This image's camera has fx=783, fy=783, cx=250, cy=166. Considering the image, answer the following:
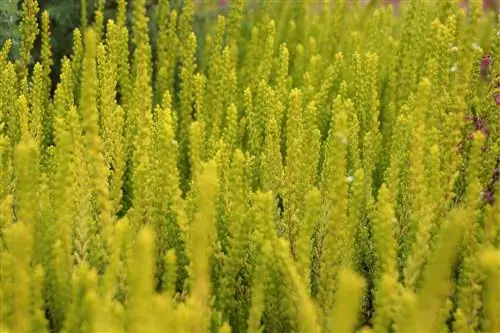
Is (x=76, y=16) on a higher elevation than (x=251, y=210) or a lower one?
higher

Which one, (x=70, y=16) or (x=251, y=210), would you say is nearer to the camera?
(x=251, y=210)

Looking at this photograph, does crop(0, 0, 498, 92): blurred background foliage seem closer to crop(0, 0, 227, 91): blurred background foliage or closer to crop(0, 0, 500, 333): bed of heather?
crop(0, 0, 227, 91): blurred background foliage

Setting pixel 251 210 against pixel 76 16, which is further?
pixel 76 16

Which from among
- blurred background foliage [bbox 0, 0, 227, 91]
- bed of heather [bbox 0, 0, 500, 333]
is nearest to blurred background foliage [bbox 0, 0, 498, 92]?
blurred background foliage [bbox 0, 0, 227, 91]

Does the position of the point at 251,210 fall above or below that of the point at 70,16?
below

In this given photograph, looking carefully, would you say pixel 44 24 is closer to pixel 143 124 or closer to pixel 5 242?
pixel 143 124

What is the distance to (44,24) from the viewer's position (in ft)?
5.49

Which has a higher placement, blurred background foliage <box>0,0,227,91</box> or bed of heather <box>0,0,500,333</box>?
blurred background foliage <box>0,0,227,91</box>

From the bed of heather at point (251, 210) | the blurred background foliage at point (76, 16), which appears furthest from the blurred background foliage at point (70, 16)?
the bed of heather at point (251, 210)

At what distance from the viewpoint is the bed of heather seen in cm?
96

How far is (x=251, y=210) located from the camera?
3.91ft

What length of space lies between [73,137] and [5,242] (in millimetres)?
178

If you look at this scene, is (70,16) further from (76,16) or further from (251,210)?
(251,210)

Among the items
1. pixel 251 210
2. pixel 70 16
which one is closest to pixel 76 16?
pixel 70 16
